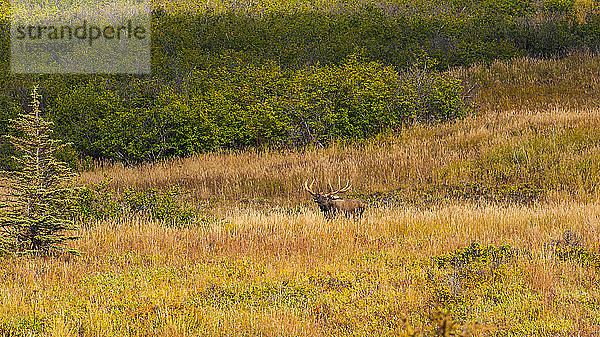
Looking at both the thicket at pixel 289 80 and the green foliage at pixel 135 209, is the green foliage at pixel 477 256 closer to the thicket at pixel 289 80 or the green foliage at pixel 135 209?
the green foliage at pixel 135 209

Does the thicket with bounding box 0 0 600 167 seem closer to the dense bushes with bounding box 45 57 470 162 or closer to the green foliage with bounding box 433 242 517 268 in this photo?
the dense bushes with bounding box 45 57 470 162

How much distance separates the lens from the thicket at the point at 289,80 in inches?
915

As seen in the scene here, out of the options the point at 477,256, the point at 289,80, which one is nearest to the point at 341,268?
the point at 477,256

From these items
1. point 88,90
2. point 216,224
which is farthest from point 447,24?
point 216,224

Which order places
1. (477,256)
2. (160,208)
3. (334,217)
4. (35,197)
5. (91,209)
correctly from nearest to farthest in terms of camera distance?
(477,256)
(35,197)
(334,217)
(160,208)
(91,209)

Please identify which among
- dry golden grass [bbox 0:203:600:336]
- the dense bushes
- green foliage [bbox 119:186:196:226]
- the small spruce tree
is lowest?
dry golden grass [bbox 0:203:600:336]

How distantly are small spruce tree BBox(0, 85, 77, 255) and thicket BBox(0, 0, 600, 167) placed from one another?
608 inches

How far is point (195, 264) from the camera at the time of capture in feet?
22.8

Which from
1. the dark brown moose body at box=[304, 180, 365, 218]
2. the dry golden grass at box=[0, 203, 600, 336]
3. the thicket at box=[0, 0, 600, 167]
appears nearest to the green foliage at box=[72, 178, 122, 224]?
the dry golden grass at box=[0, 203, 600, 336]

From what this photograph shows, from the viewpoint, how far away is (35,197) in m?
6.98

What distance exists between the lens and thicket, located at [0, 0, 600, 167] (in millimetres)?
23250

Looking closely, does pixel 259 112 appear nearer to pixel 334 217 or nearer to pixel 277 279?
pixel 334 217

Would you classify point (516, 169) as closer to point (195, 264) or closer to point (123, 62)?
point (195, 264)

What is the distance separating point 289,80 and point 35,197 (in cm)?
1909
